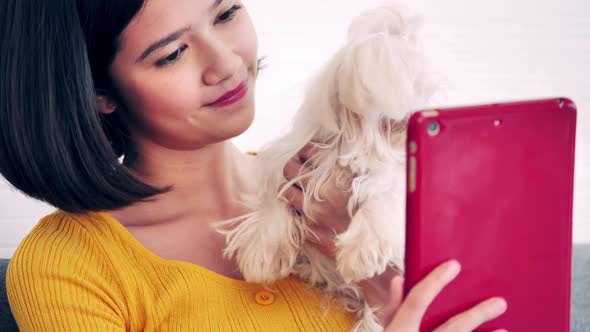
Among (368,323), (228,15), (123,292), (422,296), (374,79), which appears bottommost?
(368,323)

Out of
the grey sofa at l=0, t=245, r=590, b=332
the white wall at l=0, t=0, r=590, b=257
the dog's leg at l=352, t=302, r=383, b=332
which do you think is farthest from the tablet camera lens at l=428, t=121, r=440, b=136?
the white wall at l=0, t=0, r=590, b=257

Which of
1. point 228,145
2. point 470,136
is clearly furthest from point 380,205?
point 228,145

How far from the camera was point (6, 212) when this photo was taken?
1.81 metres

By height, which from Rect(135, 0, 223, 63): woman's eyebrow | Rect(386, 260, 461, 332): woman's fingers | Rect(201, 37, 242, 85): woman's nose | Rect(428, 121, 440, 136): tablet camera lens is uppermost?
Rect(135, 0, 223, 63): woman's eyebrow

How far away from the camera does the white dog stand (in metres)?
0.80

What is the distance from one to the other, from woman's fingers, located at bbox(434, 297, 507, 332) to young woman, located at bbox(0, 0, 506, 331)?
0.19 metres

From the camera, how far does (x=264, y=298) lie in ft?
3.33

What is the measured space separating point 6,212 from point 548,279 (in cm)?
170

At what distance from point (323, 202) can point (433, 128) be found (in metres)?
0.44

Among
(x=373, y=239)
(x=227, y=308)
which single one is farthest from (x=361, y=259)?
(x=227, y=308)

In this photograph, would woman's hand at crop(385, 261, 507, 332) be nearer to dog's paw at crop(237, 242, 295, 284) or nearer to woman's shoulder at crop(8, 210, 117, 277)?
dog's paw at crop(237, 242, 295, 284)

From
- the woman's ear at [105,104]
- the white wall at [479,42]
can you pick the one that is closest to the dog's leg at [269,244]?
the woman's ear at [105,104]

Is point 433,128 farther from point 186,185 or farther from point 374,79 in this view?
point 186,185

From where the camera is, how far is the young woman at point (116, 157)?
86 cm
